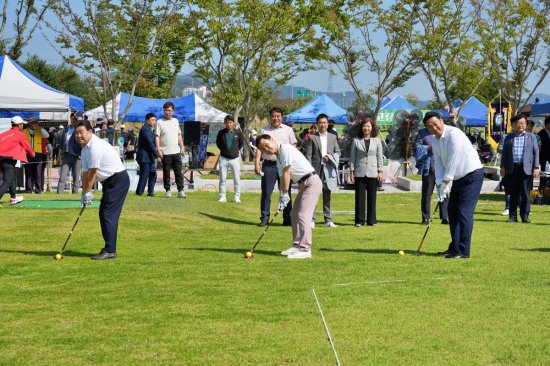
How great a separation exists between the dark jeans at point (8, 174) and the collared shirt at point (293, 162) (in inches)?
341

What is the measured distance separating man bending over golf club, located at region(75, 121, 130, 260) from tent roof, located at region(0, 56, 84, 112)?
13702mm

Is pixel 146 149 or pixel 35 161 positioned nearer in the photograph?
pixel 146 149

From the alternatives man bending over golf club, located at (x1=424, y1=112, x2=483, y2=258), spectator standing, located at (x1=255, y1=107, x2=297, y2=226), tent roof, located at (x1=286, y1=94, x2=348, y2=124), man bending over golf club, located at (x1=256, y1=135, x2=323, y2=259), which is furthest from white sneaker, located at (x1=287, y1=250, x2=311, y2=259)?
tent roof, located at (x1=286, y1=94, x2=348, y2=124)

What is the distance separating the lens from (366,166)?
17391 millimetres

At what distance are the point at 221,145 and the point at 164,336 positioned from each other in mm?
13633

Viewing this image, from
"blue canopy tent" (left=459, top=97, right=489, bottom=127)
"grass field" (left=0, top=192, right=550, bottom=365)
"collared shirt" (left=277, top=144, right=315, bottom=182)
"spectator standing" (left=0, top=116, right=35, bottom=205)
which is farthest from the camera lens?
"blue canopy tent" (left=459, top=97, right=489, bottom=127)

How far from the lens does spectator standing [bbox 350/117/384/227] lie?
683 inches

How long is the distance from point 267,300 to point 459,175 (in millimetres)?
4032

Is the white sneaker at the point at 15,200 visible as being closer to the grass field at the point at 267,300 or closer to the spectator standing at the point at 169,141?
the spectator standing at the point at 169,141

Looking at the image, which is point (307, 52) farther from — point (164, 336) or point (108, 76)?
point (164, 336)

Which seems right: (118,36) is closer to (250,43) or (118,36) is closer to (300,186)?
(250,43)

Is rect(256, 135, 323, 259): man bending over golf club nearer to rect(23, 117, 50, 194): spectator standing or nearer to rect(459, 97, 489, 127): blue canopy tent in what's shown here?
rect(23, 117, 50, 194): spectator standing

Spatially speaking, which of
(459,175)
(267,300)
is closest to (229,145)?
(459,175)

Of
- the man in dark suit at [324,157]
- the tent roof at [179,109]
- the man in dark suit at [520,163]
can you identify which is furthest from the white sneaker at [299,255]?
the tent roof at [179,109]
